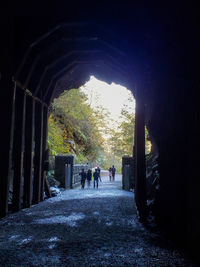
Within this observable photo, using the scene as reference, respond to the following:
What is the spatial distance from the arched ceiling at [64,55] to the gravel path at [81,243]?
14.3 ft

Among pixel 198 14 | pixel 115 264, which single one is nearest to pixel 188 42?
pixel 198 14

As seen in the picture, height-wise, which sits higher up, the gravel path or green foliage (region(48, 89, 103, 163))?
green foliage (region(48, 89, 103, 163))

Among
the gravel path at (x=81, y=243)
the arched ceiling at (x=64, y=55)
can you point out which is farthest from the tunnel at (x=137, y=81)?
the gravel path at (x=81, y=243)

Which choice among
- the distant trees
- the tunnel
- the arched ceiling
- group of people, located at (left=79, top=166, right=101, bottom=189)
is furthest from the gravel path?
the distant trees

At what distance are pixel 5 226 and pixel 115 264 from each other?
3240 millimetres

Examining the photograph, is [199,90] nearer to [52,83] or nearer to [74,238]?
[74,238]

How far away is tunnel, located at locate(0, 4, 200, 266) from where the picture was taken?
3.83m

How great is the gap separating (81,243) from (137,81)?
527 cm

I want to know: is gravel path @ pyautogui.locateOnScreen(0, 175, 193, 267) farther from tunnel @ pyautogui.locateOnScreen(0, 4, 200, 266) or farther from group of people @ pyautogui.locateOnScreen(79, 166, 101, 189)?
group of people @ pyautogui.locateOnScreen(79, 166, 101, 189)

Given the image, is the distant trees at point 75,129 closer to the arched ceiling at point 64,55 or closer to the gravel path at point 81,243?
the arched ceiling at point 64,55

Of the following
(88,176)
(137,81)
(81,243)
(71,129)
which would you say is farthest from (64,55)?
(71,129)

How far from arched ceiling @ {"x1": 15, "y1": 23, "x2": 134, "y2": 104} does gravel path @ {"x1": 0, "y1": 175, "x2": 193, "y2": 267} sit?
4.36 meters

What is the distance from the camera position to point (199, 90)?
138 inches

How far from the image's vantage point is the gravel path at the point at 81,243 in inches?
126
